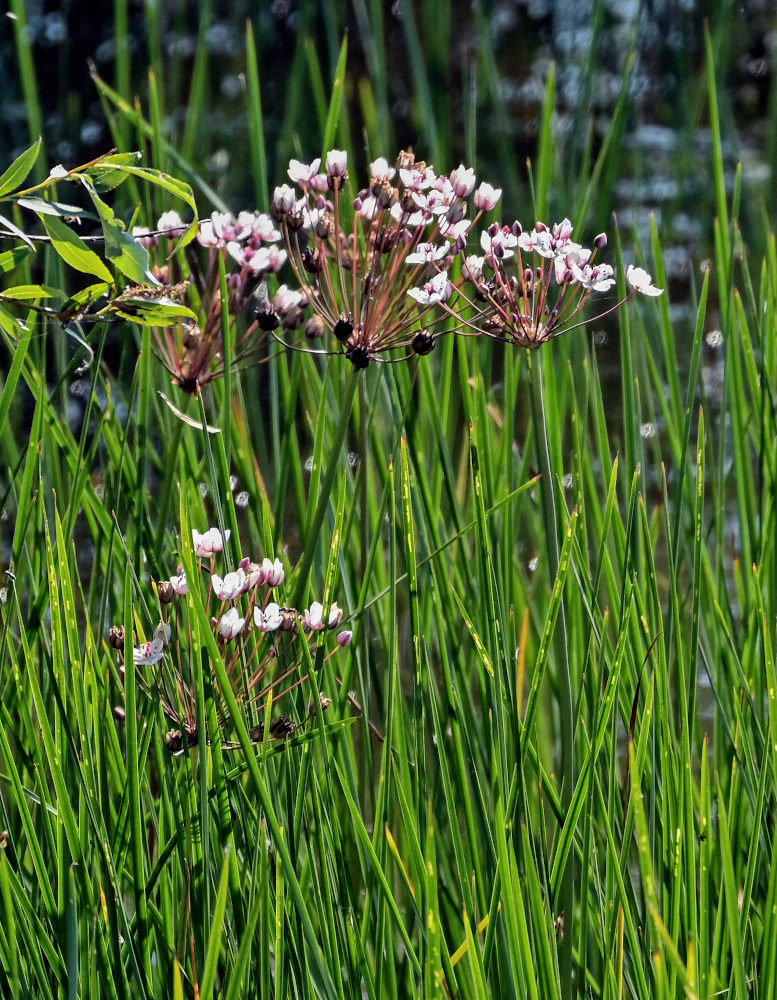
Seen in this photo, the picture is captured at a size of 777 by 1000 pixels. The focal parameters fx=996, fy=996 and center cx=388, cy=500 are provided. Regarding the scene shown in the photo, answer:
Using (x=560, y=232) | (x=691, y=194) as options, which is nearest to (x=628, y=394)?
(x=560, y=232)

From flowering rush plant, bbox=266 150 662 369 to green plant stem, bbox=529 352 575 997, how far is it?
5cm

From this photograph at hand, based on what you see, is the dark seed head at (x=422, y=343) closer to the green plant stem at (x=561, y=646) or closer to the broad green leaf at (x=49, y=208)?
the green plant stem at (x=561, y=646)

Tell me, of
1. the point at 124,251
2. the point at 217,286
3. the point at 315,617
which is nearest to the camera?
the point at 124,251

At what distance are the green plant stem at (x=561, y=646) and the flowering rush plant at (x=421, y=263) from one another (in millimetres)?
51

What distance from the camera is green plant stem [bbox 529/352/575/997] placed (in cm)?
55

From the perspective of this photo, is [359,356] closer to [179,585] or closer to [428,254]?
[428,254]

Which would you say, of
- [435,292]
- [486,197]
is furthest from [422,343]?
[486,197]

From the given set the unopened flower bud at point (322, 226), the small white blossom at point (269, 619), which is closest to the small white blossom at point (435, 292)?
the unopened flower bud at point (322, 226)

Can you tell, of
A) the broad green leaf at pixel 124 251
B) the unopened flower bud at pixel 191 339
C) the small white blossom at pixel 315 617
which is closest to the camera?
the broad green leaf at pixel 124 251

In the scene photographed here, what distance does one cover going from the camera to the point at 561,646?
578 millimetres

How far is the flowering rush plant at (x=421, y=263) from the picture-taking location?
612 millimetres

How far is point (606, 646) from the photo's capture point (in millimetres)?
810

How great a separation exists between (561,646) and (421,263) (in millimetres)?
274

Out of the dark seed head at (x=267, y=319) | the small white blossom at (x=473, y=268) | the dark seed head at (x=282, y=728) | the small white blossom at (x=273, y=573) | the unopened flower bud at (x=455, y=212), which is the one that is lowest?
the dark seed head at (x=282, y=728)
